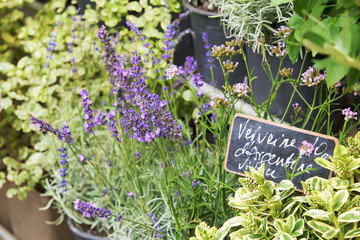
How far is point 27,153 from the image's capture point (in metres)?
1.62

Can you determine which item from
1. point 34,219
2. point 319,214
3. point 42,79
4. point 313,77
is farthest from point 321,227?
point 34,219

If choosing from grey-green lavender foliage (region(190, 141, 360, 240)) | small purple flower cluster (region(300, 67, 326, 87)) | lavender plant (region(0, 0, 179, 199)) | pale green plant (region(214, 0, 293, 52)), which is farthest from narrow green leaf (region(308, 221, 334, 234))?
lavender plant (region(0, 0, 179, 199))

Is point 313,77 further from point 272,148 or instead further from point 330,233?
point 330,233

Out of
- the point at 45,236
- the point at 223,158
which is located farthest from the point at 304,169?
the point at 45,236

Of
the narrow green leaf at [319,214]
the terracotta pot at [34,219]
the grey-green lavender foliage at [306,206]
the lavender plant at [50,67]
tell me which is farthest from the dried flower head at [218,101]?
the terracotta pot at [34,219]

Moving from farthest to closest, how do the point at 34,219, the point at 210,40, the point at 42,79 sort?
the point at 34,219
the point at 42,79
the point at 210,40

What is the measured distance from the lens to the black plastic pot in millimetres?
1096

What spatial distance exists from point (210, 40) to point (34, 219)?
0.97m

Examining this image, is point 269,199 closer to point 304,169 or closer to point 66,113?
point 304,169

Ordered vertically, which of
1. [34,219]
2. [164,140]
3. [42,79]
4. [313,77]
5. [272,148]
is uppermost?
[313,77]

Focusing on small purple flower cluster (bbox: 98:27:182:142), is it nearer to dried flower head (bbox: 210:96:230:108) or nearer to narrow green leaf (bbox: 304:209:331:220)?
dried flower head (bbox: 210:96:230:108)

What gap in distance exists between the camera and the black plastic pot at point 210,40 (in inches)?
43.1

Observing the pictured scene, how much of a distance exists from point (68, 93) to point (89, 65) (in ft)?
0.41

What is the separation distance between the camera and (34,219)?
5.23ft
